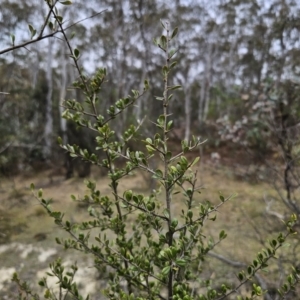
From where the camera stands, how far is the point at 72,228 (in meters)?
1.50

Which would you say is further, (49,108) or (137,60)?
(137,60)

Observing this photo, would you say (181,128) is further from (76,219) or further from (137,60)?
(76,219)

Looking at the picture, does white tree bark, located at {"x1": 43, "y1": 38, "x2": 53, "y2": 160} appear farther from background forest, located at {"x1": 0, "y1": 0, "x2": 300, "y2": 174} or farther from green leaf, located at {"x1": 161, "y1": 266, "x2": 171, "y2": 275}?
green leaf, located at {"x1": 161, "y1": 266, "x2": 171, "y2": 275}

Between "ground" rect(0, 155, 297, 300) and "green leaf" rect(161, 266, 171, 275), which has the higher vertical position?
"ground" rect(0, 155, 297, 300)

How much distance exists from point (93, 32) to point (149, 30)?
305 cm

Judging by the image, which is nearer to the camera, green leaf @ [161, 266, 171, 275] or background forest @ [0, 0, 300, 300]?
green leaf @ [161, 266, 171, 275]

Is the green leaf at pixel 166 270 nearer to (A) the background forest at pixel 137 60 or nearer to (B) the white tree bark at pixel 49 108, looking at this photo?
(A) the background forest at pixel 137 60

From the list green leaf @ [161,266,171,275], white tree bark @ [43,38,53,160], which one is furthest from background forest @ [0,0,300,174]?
green leaf @ [161,266,171,275]

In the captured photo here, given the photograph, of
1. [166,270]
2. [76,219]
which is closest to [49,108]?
[76,219]

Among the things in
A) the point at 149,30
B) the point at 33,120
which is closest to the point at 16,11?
→ the point at 33,120

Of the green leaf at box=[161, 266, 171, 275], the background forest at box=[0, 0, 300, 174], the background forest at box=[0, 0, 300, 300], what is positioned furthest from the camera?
the background forest at box=[0, 0, 300, 174]

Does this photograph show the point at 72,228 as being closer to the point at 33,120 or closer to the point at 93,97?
the point at 93,97

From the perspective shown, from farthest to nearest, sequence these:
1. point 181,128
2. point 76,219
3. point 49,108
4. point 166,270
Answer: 1. point 181,128
2. point 49,108
3. point 76,219
4. point 166,270

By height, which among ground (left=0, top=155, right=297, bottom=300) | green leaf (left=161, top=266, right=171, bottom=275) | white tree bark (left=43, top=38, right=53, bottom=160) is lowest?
green leaf (left=161, top=266, right=171, bottom=275)
